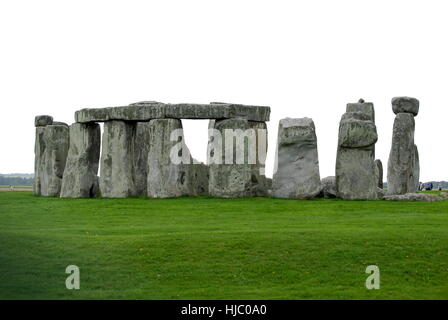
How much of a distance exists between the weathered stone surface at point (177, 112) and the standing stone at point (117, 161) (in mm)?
444

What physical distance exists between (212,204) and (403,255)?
429 inches

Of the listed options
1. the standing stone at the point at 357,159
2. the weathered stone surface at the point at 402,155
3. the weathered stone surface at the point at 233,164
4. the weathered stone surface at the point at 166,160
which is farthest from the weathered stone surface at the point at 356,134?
the weathered stone surface at the point at 166,160

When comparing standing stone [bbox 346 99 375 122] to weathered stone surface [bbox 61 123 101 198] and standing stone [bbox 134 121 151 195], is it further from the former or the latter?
weathered stone surface [bbox 61 123 101 198]

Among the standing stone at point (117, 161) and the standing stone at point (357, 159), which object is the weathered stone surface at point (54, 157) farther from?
the standing stone at point (357, 159)

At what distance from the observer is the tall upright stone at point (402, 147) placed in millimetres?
34875

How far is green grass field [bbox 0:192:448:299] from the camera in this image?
16.9 metres

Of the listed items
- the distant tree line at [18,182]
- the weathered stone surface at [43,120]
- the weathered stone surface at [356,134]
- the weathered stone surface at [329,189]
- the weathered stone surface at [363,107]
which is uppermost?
the weathered stone surface at [363,107]

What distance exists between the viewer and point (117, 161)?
33781 millimetres

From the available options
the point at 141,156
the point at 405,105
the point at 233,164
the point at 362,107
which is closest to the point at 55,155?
the point at 141,156

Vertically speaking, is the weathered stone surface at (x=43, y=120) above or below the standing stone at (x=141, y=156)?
above

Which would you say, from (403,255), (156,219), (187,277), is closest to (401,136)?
(156,219)

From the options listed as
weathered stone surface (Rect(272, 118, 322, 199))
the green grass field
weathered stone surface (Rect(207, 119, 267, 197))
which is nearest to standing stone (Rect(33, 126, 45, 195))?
weathered stone surface (Rect(207, 119, 267, 197))

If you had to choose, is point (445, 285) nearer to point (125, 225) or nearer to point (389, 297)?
point (389, 297)

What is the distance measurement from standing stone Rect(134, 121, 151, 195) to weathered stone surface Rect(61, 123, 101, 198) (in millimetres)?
1560
